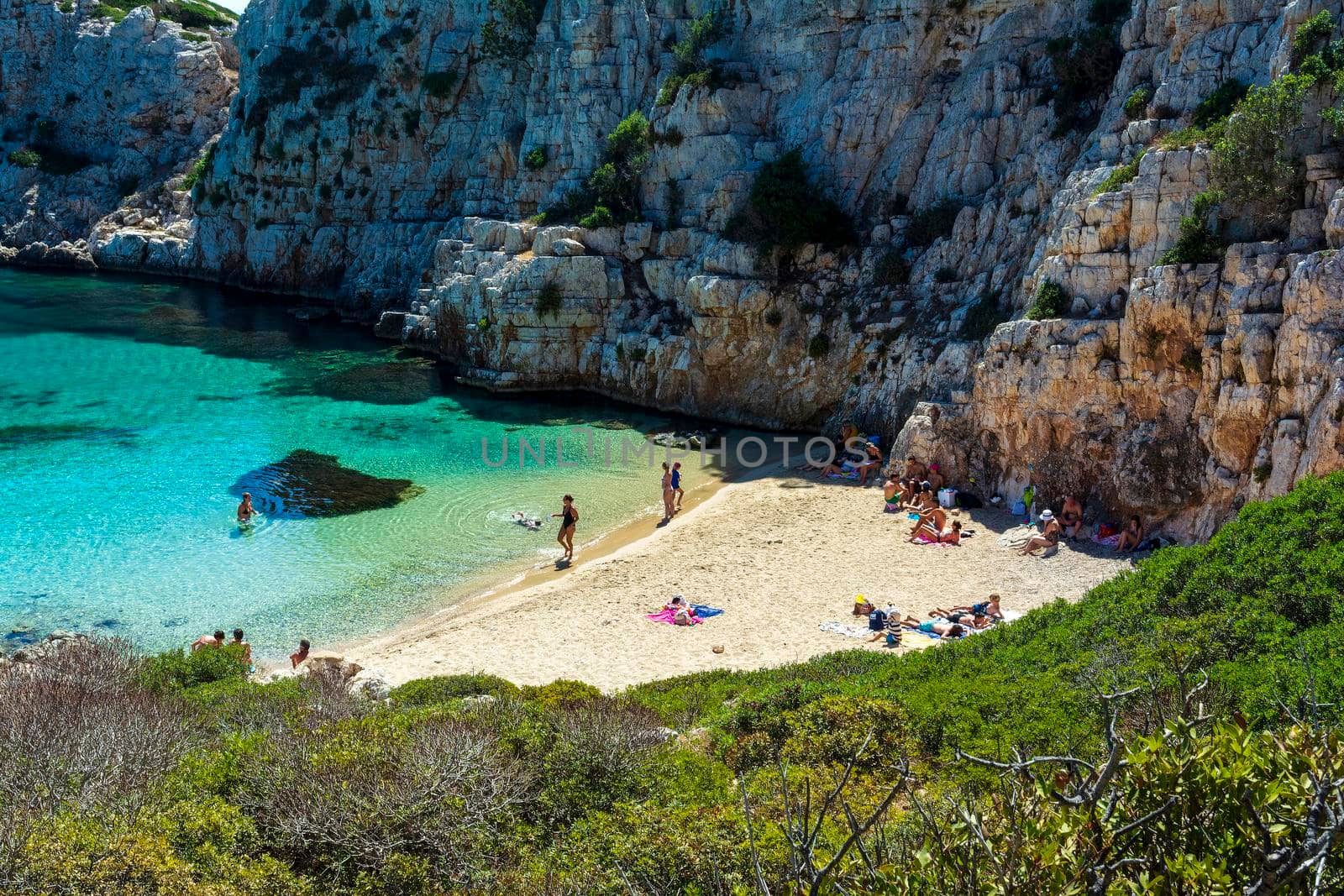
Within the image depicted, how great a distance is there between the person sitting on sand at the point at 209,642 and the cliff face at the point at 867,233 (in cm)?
1633

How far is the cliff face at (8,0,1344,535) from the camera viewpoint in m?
20.1

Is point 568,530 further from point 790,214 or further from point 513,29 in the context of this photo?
point 513,29

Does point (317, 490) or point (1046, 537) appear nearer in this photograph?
point (1046, 537)

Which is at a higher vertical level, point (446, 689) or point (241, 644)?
point (446, 689)

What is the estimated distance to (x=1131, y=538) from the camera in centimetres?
2003

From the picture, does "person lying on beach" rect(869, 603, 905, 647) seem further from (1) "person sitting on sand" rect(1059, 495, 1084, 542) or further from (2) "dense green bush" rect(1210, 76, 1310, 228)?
(2) "dense green bush" rect(1210, 76, 1310, 228)

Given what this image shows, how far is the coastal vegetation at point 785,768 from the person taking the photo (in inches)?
244

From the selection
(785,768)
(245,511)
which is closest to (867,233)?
(245,511)

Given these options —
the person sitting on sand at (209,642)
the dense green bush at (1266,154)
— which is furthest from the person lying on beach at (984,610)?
the person sitting on sand at (209,642)

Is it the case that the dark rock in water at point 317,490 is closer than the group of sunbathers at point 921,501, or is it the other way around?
the group of sunbathers at point 921,501

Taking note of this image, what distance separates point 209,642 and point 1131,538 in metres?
17.9

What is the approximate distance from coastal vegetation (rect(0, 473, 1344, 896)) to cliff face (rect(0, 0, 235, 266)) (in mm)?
68575

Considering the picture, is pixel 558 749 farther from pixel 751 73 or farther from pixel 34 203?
pixel 34 203

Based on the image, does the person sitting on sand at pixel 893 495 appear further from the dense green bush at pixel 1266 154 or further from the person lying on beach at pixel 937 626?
the dense green bush at pixel 1266 154
